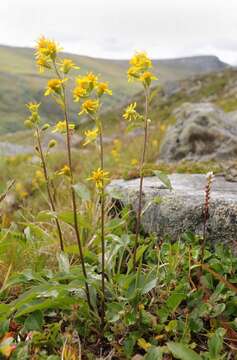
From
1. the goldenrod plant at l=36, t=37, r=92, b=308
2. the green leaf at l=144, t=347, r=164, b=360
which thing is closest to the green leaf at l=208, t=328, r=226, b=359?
the green leaf at l=144, t=347, r=164, b=360

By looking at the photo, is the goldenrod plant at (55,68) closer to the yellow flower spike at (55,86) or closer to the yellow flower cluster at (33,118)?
the yellow flower spike at (55,86)

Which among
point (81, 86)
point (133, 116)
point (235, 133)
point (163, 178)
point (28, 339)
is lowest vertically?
point (235, 133)

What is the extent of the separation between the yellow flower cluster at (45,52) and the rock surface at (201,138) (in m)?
5.35

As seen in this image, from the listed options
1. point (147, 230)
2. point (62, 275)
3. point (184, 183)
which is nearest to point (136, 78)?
point (62, 275)

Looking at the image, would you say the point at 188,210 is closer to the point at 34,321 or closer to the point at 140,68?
the point at 140,68

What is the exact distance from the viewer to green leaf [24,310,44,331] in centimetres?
228

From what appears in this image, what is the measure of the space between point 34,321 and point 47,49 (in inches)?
48.6

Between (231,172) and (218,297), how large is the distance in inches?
77.2

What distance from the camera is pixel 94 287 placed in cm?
249

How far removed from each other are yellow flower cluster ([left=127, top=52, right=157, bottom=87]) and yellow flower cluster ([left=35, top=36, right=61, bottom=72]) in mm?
357

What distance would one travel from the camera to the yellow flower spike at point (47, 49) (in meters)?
2.20

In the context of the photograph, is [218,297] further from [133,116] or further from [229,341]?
[133,116]

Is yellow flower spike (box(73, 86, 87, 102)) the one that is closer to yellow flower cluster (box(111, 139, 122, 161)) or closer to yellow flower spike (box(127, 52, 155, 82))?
yellow flower spike (box(127, 52, 155, 82))

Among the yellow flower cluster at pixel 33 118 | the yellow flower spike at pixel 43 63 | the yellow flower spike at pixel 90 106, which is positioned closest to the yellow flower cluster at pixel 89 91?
the yellow flower spike at pixel 90 106
